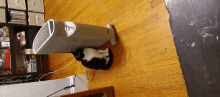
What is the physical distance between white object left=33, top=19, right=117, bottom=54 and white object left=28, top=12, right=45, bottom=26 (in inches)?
50.5

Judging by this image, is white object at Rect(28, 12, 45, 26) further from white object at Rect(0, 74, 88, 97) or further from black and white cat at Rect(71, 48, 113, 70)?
black and white cat at Rect(71, 48, 113, 70)

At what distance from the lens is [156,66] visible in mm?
1153

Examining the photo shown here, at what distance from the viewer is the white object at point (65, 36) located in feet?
3.45

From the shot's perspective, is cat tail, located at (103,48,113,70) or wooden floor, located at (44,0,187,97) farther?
cat tail, located at (103,48,113,70)

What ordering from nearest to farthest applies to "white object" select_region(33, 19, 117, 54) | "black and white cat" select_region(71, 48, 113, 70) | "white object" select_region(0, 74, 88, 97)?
"white object" select_region(33, 19, 117, 54)
"black and white cat" select_region(71, 48, 113, 70)
"white object" select_region(0, 74, 88, 97)

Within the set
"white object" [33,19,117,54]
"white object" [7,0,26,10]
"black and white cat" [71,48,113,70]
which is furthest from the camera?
"white object" [7,0,26,10]

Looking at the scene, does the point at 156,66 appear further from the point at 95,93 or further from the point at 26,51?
the point at 26,51

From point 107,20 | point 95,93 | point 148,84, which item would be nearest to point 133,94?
point 148,84

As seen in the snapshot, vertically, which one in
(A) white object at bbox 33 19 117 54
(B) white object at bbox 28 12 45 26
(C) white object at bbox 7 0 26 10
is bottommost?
(A) white object at bbox 33 19 117 54

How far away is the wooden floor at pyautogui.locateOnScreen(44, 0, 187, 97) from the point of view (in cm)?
109

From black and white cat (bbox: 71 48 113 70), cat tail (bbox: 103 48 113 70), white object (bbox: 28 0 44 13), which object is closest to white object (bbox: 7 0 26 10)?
white object (bbox: 28 0 44 13)

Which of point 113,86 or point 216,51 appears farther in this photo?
point 113,86

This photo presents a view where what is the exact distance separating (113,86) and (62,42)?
2.07ft

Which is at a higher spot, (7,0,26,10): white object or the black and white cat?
(7,0,26,10): white object
